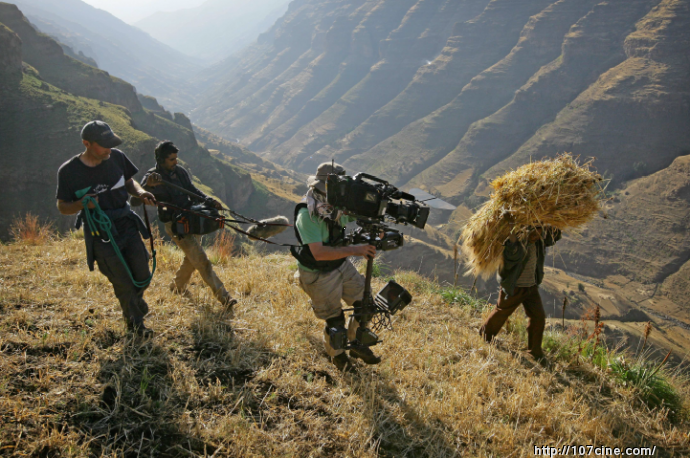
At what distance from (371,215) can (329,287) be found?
90cm

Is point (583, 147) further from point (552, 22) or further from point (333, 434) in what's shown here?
point (333, 434)

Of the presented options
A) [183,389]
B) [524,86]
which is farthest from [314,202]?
[524,86]

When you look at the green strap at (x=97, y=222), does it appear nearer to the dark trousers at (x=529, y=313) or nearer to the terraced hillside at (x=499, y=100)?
the dark trousers at (x=529, y=313)

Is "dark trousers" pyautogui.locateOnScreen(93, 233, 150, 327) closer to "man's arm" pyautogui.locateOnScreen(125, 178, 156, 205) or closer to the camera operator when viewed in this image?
"man's arm" pyautogui.locateOnScreen(125, 178, 156, 205)

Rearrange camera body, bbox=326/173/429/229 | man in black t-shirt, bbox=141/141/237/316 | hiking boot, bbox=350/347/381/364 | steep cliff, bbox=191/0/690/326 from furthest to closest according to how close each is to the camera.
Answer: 1. steep cliff, bbox=191/0/690/326
2. man in black t-shirt, bbox=141/141/237/316
3. hiking boot, bbox=350/347/381/364
4. camera body, bbox=326/173/429/229

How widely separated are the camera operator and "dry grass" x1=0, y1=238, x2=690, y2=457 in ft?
1.40

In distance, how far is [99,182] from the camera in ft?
10.3

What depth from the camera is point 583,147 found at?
10250 centimetres

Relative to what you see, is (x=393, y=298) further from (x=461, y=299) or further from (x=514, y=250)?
(x=461, y=299)

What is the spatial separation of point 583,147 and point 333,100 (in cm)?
11944

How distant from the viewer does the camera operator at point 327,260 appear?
3084mm

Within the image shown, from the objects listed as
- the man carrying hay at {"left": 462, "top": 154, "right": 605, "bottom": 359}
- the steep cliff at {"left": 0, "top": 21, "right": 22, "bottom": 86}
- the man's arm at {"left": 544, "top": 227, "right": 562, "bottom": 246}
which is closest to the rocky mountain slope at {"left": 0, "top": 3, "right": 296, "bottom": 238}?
the steep cliff at {"left": 0, "top": 21, "right": 22, "bottom": 86}

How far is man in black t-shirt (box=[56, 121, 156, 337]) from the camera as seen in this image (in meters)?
3.03

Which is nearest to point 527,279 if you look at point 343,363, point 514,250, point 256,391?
point 514,250
